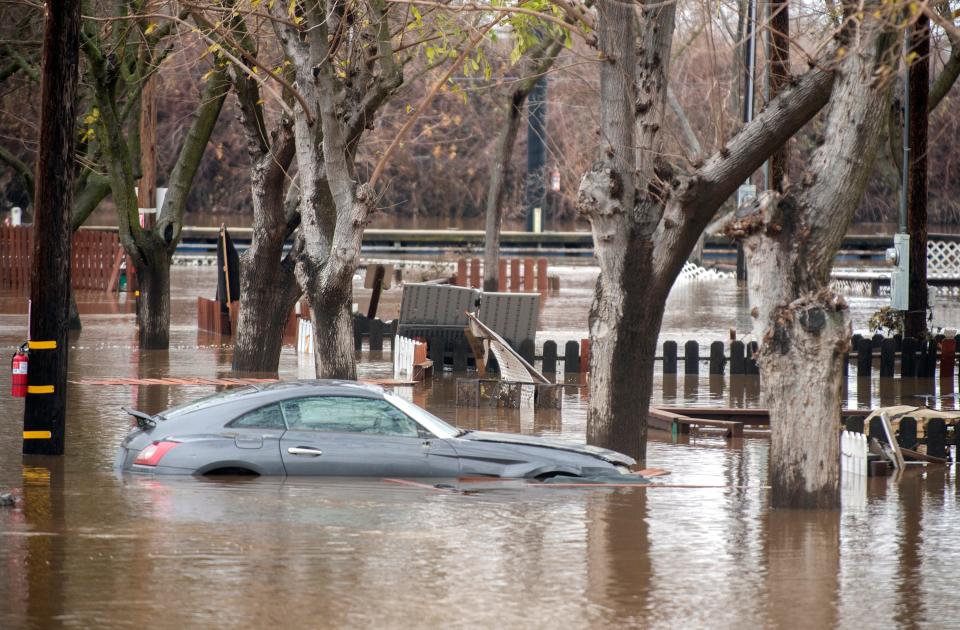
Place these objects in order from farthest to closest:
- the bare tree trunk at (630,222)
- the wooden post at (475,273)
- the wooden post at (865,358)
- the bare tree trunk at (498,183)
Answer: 1. the wooden post at (475,273)
2. the bare tree trunk at (498,183)
3. the wooden post at (865,358)
4. the bare tree trunk at (630,222)

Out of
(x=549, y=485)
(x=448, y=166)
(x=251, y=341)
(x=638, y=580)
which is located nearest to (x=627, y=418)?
(x=549, y=485)

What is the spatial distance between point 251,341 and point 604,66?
8.77 metres

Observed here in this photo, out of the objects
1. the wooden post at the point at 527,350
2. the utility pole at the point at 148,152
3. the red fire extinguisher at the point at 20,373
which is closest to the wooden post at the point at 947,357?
the wooden post at the point at 527,350

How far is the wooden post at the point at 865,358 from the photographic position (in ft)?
68.8

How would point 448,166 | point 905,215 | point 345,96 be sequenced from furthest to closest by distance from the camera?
point 448,166 < point 905,215 < point 345,96

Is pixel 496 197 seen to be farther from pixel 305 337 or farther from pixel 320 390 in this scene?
pixel 320 390

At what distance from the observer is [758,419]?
16703mm

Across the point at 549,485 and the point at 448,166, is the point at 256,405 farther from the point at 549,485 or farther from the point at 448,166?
the point at 448,166

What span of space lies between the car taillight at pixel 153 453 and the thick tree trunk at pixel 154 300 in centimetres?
1217

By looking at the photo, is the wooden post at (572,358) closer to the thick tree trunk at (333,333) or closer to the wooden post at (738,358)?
the wooden post at (738,358)

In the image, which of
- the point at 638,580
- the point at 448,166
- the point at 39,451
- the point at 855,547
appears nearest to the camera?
the point at 638,580

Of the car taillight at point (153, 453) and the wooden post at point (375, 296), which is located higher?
the wooden post at point (375, 296)

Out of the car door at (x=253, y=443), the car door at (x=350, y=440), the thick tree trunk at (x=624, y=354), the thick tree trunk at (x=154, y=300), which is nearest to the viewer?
the car door at (x=253, y=443)

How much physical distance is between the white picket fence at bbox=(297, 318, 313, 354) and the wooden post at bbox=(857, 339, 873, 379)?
28.4 ft
